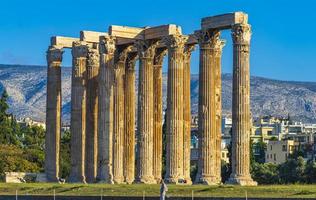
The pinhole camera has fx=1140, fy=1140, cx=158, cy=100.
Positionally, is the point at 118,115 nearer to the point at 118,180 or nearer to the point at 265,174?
the point at 118,180

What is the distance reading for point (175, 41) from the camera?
316 ft

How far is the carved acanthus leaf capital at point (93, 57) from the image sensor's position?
10538cm

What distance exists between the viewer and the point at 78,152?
4208 inches

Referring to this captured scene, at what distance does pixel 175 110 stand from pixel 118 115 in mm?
8399

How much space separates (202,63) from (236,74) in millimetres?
4248

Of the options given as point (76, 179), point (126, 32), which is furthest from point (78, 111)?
point (126, 32)

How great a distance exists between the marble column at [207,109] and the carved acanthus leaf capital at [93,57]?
1490 centimetres

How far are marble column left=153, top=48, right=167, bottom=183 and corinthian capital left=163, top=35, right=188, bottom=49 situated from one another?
7257mm

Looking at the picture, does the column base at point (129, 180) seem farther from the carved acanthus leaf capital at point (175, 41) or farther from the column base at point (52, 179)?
the carved acanthus leaf capital at point (175, 41)

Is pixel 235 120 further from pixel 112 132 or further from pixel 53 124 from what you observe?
pixel 53 124

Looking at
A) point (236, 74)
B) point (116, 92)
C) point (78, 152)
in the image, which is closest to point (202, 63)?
point (236, 74)

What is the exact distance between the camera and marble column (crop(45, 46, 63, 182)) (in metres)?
109

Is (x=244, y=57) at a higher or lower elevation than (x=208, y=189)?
Result: higher

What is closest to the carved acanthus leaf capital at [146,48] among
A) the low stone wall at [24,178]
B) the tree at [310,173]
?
the low stone wall at [24,178]
